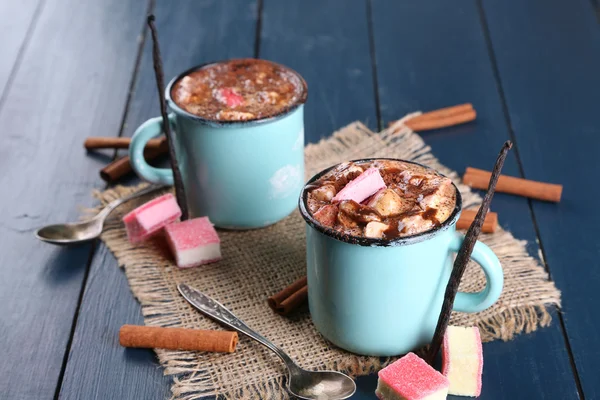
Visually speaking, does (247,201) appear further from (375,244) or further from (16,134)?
(16,134)

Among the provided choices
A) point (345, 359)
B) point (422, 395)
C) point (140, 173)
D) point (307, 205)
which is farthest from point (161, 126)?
point (422, 395)

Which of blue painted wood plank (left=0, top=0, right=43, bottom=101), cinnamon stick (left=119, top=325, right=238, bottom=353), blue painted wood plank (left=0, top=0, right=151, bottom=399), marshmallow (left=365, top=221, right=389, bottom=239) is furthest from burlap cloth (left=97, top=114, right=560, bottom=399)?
blue painted wood plank (left=0, top=0, right=43, bottom=101)

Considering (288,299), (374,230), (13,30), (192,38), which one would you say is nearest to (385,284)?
(374,230)

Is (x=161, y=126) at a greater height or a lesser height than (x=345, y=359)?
greater

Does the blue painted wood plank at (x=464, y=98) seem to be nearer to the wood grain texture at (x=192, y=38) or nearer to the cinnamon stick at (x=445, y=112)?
the cinnamon stick at (x=445, y=112)

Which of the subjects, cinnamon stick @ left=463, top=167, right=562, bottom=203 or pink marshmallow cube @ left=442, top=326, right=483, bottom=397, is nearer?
pink marshmallow cube @ left=442, top=326, right=483, bottom=397

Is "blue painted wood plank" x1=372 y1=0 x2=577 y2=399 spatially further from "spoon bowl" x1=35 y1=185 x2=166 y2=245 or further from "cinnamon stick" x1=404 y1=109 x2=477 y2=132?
"spoon bowl" x1=35 y1=185 x2=166 y2=245

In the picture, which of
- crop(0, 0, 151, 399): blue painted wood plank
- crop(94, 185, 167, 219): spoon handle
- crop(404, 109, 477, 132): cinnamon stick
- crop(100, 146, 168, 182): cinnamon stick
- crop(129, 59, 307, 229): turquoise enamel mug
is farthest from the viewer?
crop(404, 109, 477, 132): cinnamon stick

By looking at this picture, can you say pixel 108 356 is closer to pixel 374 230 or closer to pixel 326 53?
pixel 374 230
